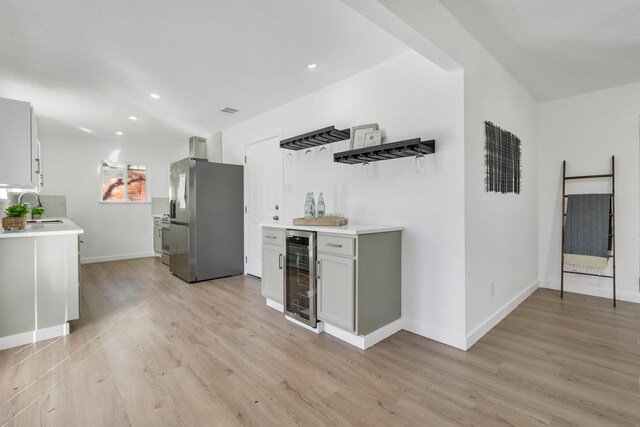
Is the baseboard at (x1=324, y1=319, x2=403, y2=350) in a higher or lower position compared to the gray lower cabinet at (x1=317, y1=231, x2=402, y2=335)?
lower

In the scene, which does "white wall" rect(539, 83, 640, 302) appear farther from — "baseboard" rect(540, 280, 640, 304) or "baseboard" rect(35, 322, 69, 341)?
"baseboard" rect(35, 322, 69, 341)

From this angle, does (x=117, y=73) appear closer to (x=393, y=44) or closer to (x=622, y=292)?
(x=393, y=44)

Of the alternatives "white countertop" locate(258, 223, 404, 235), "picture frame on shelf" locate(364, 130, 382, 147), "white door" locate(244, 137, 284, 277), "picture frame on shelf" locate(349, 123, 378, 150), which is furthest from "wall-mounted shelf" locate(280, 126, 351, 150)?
"white countertop" locate(258, 223, 404, 235)

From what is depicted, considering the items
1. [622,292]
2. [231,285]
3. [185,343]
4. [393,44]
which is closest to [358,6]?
[393,44]

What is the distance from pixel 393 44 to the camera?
2.60 metres

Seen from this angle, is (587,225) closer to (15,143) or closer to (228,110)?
(228,110)

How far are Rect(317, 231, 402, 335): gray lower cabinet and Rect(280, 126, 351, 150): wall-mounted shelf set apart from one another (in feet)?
3.43

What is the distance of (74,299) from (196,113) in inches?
112

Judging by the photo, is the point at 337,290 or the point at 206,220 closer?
the point at 337,290

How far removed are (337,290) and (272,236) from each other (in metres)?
1.03

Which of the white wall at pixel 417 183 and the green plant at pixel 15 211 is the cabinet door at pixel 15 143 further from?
the white wall at pixel 417 183

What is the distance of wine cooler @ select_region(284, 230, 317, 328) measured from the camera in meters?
2.76

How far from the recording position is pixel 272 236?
3.24 m

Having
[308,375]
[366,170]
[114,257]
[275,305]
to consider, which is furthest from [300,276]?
[114,257]
